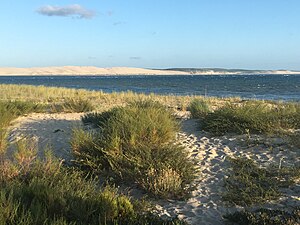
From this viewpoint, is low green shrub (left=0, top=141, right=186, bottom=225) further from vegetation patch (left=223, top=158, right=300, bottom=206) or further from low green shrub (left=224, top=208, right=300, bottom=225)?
vegetation patch (left=223, top=158, right=300, bottom=206)

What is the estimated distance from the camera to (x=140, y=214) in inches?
230

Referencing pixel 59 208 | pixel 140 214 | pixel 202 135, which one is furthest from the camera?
pixel 202 135

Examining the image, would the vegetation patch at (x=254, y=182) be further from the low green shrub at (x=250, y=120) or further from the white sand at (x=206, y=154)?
the low green shrub at (x=250, y=120)

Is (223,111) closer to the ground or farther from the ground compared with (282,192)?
farther from the ground

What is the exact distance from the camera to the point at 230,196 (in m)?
6.93

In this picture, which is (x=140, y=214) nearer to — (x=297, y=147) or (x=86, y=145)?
(x=86, y=145)

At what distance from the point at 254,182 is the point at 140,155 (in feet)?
7.49

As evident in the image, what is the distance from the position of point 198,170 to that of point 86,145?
2.50 meters

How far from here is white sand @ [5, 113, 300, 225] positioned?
21.6ft

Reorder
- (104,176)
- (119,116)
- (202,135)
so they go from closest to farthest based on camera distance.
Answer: (104,176) → (119,116) → (202,135)

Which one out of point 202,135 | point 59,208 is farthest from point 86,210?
point 202,135

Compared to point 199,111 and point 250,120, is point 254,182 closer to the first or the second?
point 250,120

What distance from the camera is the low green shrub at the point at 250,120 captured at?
10.8 meters

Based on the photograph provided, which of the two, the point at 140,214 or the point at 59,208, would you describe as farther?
the point at 140,214
